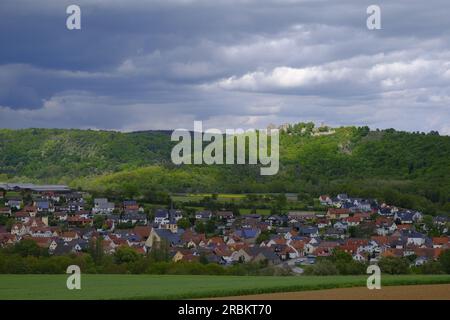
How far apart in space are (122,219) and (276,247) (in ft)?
76.3

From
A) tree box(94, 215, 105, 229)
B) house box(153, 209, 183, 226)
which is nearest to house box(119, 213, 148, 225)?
house box(153, 209, 183, 226)

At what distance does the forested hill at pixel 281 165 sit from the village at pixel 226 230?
24.5ft

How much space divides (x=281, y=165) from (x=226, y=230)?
150ft

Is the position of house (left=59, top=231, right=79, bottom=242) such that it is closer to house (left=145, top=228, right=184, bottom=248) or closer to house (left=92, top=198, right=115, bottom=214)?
house (left=145, top=228, right=184, bottom=248)

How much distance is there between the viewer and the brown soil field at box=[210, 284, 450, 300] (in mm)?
22750

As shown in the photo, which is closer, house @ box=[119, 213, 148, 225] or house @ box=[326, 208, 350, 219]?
house @ box=[119, 213, 148, 225]

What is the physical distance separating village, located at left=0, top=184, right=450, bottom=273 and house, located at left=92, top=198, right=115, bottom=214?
0.38 feet

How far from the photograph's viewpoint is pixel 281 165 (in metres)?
121

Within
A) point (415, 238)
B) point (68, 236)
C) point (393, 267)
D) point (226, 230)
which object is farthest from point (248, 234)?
point (393, 267)

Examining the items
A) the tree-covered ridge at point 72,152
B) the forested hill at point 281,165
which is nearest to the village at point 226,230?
the forested hill at point 281,165

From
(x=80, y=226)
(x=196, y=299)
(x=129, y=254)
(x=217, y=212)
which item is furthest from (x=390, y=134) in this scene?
(x=196, y=299)

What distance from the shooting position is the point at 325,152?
127 metres

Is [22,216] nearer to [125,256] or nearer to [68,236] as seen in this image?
[68,236]

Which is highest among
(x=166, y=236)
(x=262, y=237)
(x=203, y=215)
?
(x=203, y=215)
